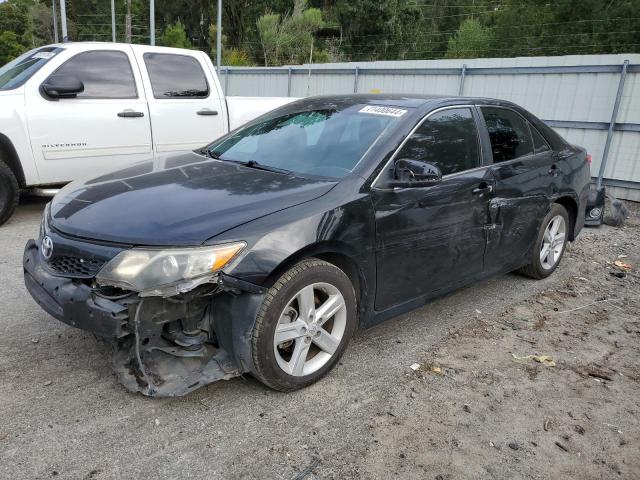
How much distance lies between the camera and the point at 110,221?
2910 mm

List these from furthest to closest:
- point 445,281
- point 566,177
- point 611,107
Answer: point 611,107
point 566,177
point 445,281

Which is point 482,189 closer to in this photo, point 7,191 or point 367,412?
point 367,412

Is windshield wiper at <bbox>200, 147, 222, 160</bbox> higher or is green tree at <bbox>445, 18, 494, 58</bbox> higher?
green tree at <bbox>445, 18, 494, 58</bbox>

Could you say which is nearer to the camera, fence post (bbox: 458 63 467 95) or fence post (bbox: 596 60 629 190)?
fence post (bbox: 596 60 629 190)

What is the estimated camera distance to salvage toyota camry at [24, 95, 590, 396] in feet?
8.93

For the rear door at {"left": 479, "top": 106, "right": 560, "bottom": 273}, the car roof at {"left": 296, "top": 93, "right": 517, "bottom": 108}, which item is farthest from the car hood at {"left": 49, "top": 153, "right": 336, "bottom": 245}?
the rear door at {"left": 479, "top": 106, "right": 560, "bottom": 273}

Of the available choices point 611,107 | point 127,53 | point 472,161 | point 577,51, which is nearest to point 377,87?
point 611,107

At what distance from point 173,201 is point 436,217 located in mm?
1709

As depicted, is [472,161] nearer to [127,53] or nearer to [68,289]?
[68,289]

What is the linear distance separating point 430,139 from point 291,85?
12.9 meters

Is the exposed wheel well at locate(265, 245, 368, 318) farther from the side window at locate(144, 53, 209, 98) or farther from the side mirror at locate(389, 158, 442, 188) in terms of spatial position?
the side window at locate(144, 53, 209, 98)

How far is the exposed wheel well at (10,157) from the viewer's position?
580cm

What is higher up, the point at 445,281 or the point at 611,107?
the point at 611,107

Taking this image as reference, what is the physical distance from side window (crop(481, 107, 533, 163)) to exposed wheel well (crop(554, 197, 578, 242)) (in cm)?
83
